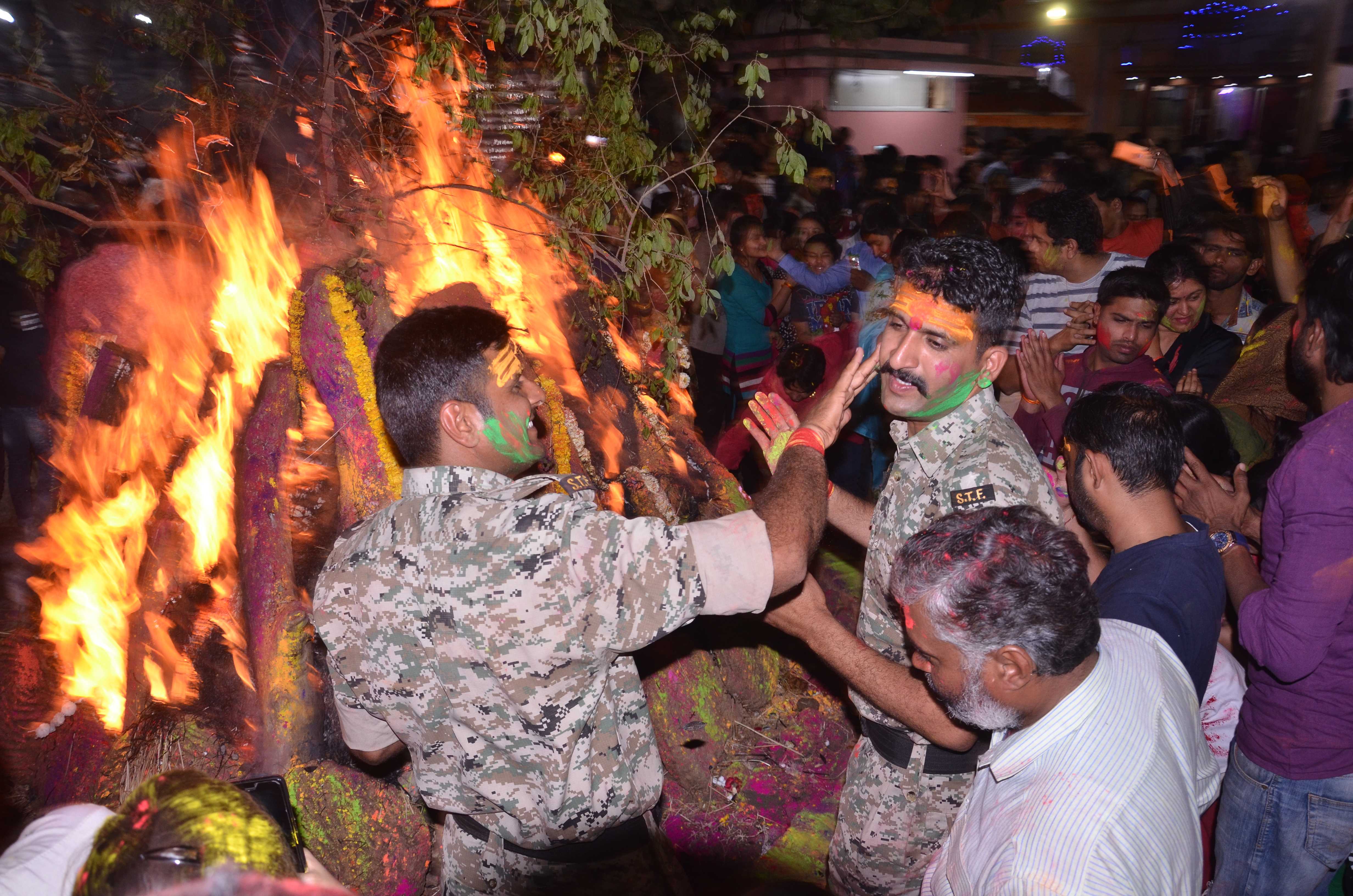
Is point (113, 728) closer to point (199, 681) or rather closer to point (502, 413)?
point (199, 681)

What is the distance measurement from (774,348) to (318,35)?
4221 mm

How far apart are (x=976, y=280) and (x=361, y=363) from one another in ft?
9.41

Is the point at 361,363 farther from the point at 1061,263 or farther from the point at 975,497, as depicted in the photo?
the point at 1061,263

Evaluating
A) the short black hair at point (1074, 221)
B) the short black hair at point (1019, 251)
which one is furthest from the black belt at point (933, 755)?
the short black hair at point (1019, 251)

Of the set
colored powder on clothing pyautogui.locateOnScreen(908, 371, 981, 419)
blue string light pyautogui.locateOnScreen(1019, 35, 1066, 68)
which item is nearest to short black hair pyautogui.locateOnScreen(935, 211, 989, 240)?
colored powder on clothing pyautogui.locateOnScreen(908, 371, 981, 419)

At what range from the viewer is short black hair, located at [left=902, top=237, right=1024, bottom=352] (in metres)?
2.94

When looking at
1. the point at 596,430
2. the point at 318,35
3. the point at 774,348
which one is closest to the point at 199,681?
the point at 596,430

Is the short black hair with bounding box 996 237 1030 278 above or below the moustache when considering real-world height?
below

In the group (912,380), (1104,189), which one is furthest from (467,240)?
(1104,189)

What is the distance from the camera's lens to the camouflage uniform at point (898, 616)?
2.77 meters

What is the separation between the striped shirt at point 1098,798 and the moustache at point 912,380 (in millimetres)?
1083

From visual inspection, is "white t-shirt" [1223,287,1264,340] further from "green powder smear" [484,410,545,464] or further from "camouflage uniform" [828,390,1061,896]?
"green powder smear" [484,410,545,464]

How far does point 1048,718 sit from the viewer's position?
6.31 feet

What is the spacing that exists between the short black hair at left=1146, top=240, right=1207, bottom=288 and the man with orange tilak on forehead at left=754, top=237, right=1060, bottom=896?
2.53 m
